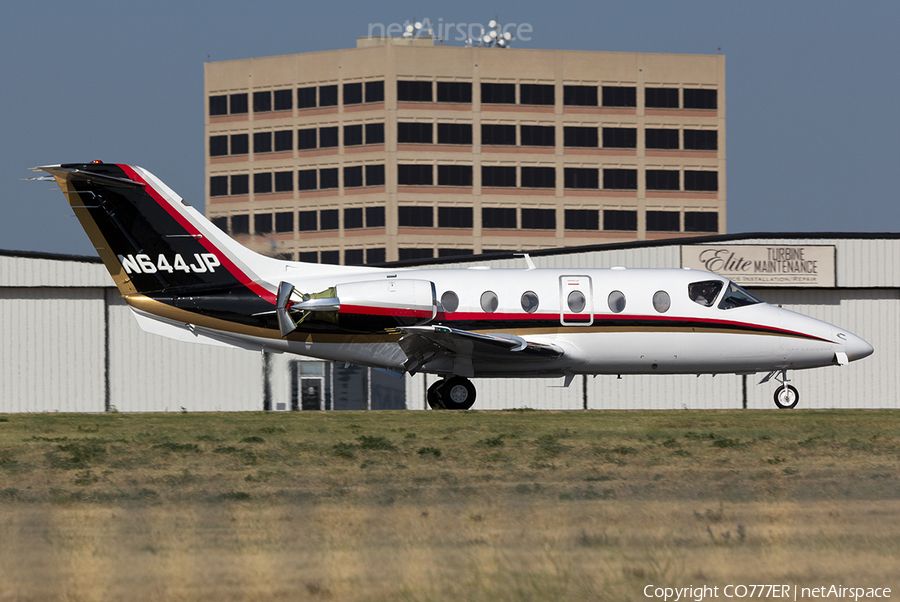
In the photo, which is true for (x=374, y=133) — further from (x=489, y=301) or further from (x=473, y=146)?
(x=489, y=301)

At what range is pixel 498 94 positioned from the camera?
94688 mm

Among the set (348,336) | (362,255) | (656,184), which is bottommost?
(348,336)

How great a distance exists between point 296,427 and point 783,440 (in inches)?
289

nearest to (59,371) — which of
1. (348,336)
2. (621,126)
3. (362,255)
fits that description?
(348,336)

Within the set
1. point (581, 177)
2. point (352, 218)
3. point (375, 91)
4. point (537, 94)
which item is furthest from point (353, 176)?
point (581, 177)

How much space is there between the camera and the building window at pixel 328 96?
312 ft

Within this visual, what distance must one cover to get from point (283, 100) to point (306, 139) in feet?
13.5

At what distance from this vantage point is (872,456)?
13383mm

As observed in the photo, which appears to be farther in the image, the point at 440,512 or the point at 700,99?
the point at 700,99

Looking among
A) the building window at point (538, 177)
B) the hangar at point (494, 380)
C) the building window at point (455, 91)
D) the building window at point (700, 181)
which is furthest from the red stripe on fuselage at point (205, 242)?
the building window at point (700, 181)

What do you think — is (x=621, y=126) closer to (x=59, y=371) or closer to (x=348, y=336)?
(x=59, y=371)

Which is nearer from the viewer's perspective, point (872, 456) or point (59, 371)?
point (872, 456)

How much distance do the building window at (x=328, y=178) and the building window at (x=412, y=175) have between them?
5.99 metres

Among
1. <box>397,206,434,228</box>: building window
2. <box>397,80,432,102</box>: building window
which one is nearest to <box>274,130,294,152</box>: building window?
<box>397,80,432,102</box>: building window
